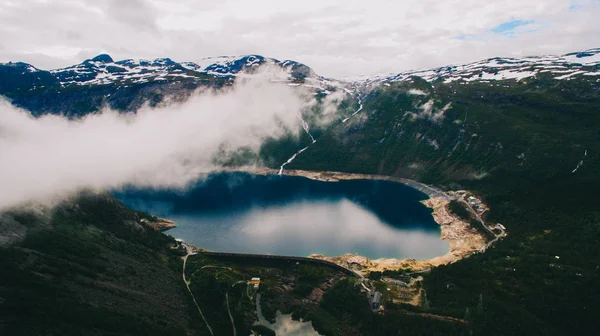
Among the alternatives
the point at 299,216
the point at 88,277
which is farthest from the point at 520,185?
the point at 88,277

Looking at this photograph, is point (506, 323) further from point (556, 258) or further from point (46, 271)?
point (46, 271)

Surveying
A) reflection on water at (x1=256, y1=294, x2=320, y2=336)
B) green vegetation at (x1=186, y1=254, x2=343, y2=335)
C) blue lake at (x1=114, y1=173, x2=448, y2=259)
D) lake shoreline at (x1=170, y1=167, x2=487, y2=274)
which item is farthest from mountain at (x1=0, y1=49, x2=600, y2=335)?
blue lake at (x1=114, y1=173, x2=448, y2=259)

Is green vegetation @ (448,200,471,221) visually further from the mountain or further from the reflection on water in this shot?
the reflection on water

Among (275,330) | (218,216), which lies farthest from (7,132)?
(275,330)

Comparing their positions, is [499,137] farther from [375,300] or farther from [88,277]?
[88,277]

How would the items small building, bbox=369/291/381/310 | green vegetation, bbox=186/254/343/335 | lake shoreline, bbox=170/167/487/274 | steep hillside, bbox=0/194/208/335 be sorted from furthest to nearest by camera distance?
1. lake shoreline, bbox=170/167/487/274
2. small building, bbox=369/291/381/310
3. green vegetation, bbox=186/254/343/335
4. steep hillside, bbox=0/194/208/335

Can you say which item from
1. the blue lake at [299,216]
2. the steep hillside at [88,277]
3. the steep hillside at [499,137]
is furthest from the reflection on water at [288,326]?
the steep hillside at [499,137]

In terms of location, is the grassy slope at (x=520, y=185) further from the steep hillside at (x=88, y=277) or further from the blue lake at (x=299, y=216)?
the steep hillside at (x=88, y=277)

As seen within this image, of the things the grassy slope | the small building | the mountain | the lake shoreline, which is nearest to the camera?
the mountain
